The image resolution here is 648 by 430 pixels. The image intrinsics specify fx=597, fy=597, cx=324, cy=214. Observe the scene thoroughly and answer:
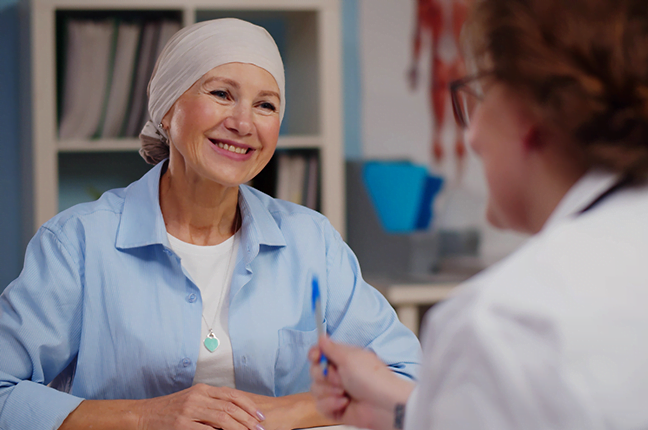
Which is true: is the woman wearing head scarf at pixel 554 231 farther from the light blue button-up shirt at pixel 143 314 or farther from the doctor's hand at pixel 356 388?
the light blue button-up shirt at pixel 143 314

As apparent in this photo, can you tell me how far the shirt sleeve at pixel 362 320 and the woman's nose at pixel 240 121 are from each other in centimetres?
35

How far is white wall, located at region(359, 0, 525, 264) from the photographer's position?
271cm

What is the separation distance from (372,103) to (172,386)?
179 cm

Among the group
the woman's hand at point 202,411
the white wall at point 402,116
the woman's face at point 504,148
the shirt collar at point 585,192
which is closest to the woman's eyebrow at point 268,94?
the woman's hand at point 202,411

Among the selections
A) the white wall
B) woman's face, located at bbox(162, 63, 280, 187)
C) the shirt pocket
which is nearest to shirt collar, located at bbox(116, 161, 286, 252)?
woman's face, located at bbox(162, 63, 280, 187)

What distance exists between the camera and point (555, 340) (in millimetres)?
442

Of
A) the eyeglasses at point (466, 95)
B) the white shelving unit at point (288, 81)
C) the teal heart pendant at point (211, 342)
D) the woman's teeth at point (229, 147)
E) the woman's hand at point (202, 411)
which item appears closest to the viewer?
the eyeglasses at point (466, 95)

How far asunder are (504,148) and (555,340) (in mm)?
250

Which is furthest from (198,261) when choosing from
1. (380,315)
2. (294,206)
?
(380,315)

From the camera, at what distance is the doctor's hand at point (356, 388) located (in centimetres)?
75

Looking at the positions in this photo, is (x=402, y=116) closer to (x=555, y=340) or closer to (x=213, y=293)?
(x=213, y=293)

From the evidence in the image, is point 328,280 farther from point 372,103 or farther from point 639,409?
point 372,103

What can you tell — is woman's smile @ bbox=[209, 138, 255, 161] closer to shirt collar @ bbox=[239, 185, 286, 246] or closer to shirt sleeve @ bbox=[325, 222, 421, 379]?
shirt collar @ bbox=[239, 185, 286, 246]

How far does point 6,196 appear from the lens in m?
2.40
